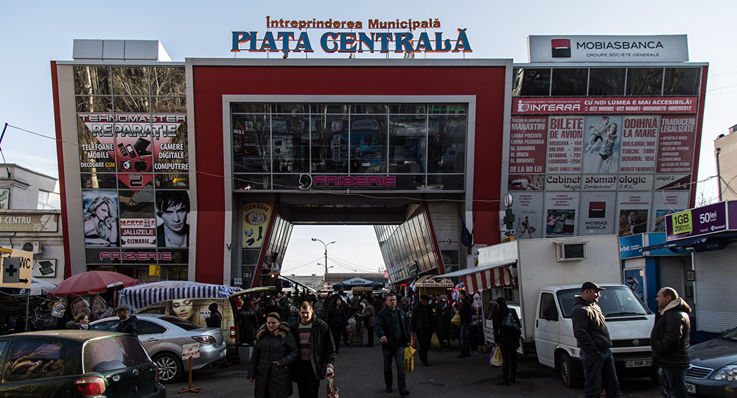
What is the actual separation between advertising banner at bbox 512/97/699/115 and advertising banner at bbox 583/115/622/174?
1.62 ft

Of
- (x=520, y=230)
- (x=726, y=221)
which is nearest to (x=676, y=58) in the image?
(x=520, y=230)

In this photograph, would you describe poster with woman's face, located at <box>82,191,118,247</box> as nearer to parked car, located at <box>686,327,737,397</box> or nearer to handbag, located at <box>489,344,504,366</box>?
handbag, located at <box>489,344,504,366</box>

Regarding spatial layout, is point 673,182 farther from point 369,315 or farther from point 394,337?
point 394,337

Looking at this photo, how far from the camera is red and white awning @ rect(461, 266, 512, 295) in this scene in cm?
1366

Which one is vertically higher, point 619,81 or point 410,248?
point 619,81

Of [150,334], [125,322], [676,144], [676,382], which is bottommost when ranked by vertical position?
[150,334]

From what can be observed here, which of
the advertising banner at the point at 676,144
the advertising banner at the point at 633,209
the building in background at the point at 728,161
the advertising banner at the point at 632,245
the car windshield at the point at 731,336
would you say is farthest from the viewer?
the building in background at the point at 728,161

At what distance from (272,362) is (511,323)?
5434mm

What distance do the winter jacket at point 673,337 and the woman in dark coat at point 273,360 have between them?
14.7 feet

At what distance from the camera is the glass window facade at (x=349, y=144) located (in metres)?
29.4

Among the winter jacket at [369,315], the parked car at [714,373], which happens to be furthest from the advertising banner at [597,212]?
the parked car at [714,373]

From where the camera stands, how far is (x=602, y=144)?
28906 mm

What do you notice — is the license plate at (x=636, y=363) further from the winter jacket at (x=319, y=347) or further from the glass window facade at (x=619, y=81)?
the glass window facade at (x=619, y=81)

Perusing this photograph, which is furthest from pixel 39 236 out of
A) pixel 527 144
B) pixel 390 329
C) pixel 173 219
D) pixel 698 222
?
pixel 698 222
